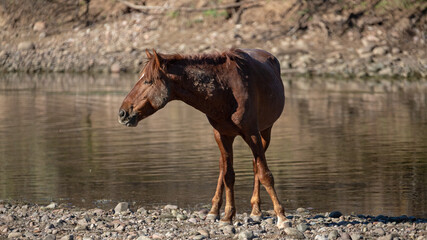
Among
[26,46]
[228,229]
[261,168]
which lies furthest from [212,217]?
[26,46]

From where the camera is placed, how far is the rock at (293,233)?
811 centimetres

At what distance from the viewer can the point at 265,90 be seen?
9117 mm

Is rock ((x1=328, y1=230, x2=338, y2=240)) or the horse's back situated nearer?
rock ((x1=328, y1=230, x2=338, y2=240))

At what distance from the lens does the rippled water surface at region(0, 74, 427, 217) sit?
10695 mm

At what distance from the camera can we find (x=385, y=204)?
32.6 ft

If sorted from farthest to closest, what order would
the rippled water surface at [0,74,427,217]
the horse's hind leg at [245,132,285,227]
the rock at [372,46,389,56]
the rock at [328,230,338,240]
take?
the rock at [372,46,389,56]
the rippled water surface at [0,74,427,217]
the horse's hind leg at [245,132,285,227]
the rock at [328,230,338,240]

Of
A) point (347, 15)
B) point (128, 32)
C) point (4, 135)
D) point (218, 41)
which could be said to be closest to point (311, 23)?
point (347, 15)

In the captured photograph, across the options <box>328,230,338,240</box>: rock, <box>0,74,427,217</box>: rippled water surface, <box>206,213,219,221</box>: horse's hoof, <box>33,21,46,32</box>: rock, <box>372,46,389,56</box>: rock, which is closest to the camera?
<box>328,230,338,240</box>: rock

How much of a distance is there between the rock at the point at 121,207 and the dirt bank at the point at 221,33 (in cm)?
2173

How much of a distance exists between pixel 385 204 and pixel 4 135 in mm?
9740

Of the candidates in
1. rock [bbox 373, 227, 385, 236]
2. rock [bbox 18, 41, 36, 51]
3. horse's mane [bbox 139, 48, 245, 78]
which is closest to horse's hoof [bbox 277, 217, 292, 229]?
rock [bbox 373, 227, 385, 236]

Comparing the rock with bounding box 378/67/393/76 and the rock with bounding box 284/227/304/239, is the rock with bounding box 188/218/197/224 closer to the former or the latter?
the rock with bounding box 284/227/304/239

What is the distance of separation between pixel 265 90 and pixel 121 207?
2.22 m

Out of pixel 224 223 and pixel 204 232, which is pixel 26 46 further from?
pixel 204 232
